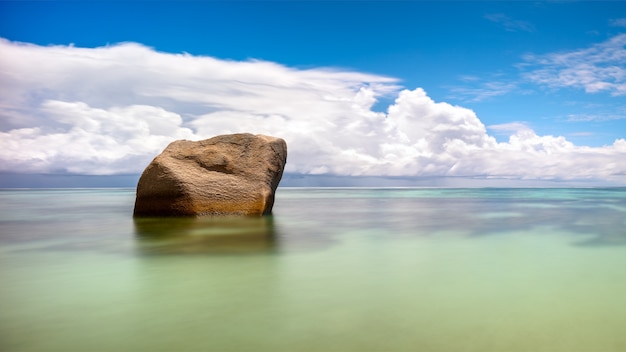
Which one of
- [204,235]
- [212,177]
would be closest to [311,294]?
[204,235]

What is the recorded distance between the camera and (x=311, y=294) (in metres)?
4.37

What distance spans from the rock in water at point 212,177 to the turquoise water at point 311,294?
333cm

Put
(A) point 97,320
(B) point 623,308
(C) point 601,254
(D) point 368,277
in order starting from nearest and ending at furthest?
1. (A) point 97,320
2. (B) point 623,308
3. (D) point 368,277
4. (C) point 601,254

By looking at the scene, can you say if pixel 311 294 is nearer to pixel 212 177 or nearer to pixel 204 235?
pixel 204 235

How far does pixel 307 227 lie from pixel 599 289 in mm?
6900

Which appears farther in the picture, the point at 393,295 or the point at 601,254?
the point at 601,254

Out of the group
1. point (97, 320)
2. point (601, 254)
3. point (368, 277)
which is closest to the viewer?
point (97, 320)

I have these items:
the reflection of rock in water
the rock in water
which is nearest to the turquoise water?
the reflection of rock in water

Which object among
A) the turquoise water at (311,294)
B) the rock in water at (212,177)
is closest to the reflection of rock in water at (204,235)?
the turquoise water at (311,294)

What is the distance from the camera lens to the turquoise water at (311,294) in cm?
313

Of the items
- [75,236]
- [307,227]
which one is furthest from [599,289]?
[75,236]

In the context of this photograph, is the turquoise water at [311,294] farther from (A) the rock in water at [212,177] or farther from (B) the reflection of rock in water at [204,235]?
(A) the rock in water at [212,177]

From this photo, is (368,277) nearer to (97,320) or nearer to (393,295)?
(393,295)

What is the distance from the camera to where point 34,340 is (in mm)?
3168
